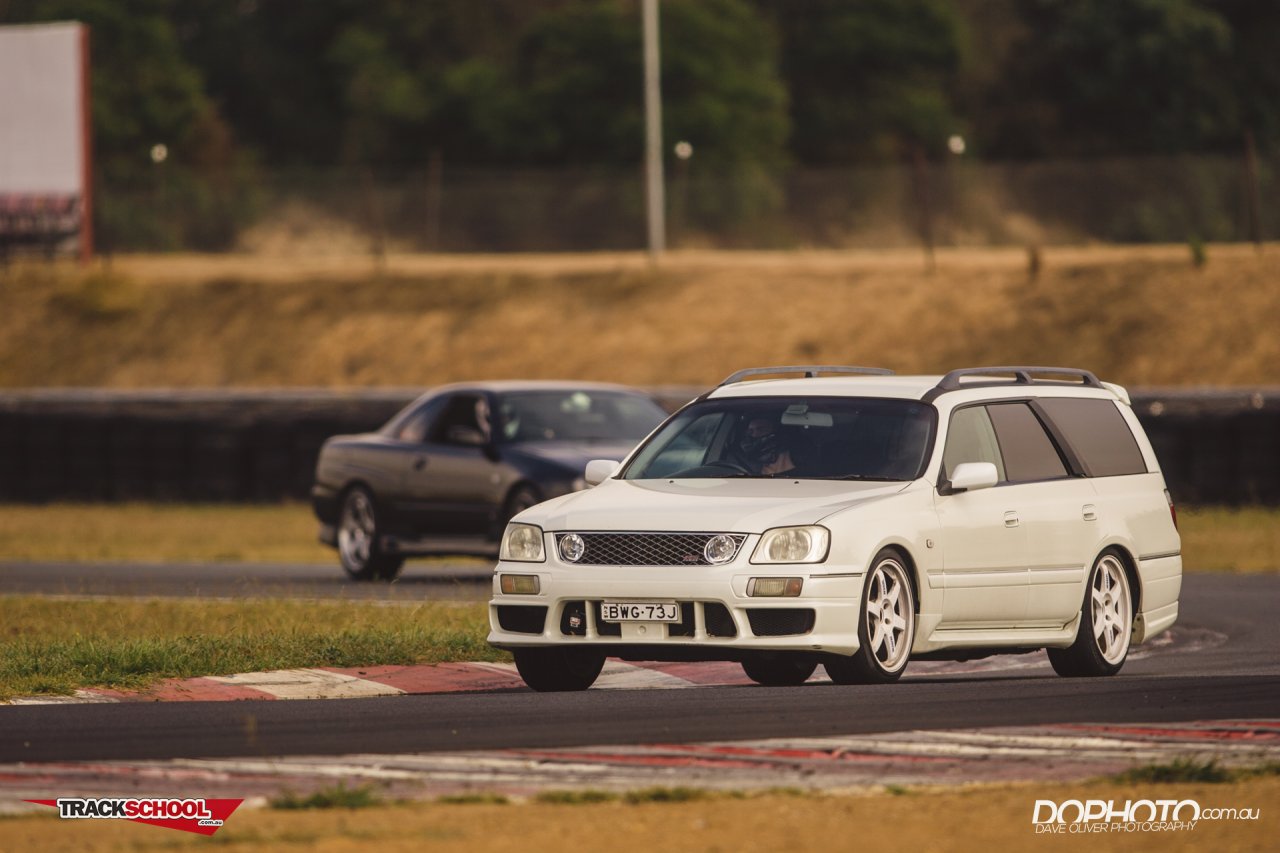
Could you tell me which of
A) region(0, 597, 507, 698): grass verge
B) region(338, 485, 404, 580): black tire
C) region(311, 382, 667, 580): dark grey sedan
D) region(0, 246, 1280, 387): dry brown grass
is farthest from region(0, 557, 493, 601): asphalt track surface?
region(0, 246, 1280, 387): dry brown grass

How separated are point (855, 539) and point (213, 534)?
1656 cm

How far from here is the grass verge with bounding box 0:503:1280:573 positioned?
22.2 m

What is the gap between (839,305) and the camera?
38.4 metres

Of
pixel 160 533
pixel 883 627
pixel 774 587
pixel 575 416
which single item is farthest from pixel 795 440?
pixel 160 533

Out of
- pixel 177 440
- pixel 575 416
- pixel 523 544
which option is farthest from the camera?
pixel 177 440

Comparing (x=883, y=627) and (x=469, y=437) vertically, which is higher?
(x=469, y=437)

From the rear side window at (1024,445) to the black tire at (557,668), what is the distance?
2277 mm

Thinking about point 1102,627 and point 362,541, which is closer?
point 1102,627

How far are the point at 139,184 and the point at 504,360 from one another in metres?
11.3

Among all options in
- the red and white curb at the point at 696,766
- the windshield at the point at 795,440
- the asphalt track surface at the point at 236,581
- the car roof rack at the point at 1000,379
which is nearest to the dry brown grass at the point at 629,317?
the asphalt track surface at the point at 236,581

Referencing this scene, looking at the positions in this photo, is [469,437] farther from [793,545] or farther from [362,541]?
[793,545]

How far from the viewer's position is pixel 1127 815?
7340 mm

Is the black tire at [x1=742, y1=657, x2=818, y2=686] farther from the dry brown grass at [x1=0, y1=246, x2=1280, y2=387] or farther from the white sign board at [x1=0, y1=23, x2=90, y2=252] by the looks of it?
the white sign board at [x1=0, y1=23, x2=90, y2=252]

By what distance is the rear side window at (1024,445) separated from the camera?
1199 cm
